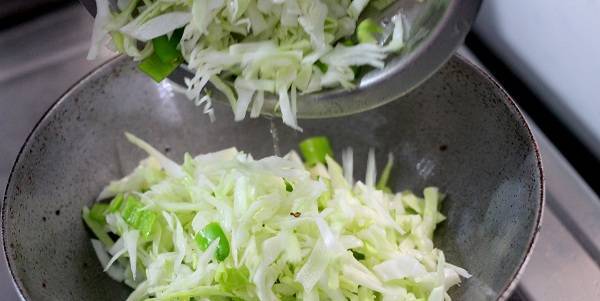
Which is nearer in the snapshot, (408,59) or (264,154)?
(408,59)

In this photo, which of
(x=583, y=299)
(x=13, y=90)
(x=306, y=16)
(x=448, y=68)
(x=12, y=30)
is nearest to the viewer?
(x=306, y=16)

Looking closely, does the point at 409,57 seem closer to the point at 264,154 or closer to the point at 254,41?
the point at 254,41

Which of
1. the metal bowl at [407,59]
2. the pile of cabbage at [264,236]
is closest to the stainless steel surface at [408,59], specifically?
the metal bowl at [407,59]

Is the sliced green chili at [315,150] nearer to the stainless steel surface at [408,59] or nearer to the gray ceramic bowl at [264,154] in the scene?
the gray ceramic bowl at [264,154]

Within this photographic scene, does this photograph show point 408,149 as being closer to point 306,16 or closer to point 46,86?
point 306,16

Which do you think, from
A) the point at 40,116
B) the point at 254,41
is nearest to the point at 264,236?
the point at 254,41

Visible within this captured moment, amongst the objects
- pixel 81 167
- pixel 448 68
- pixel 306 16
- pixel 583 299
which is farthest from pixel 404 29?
pixel 81 167
